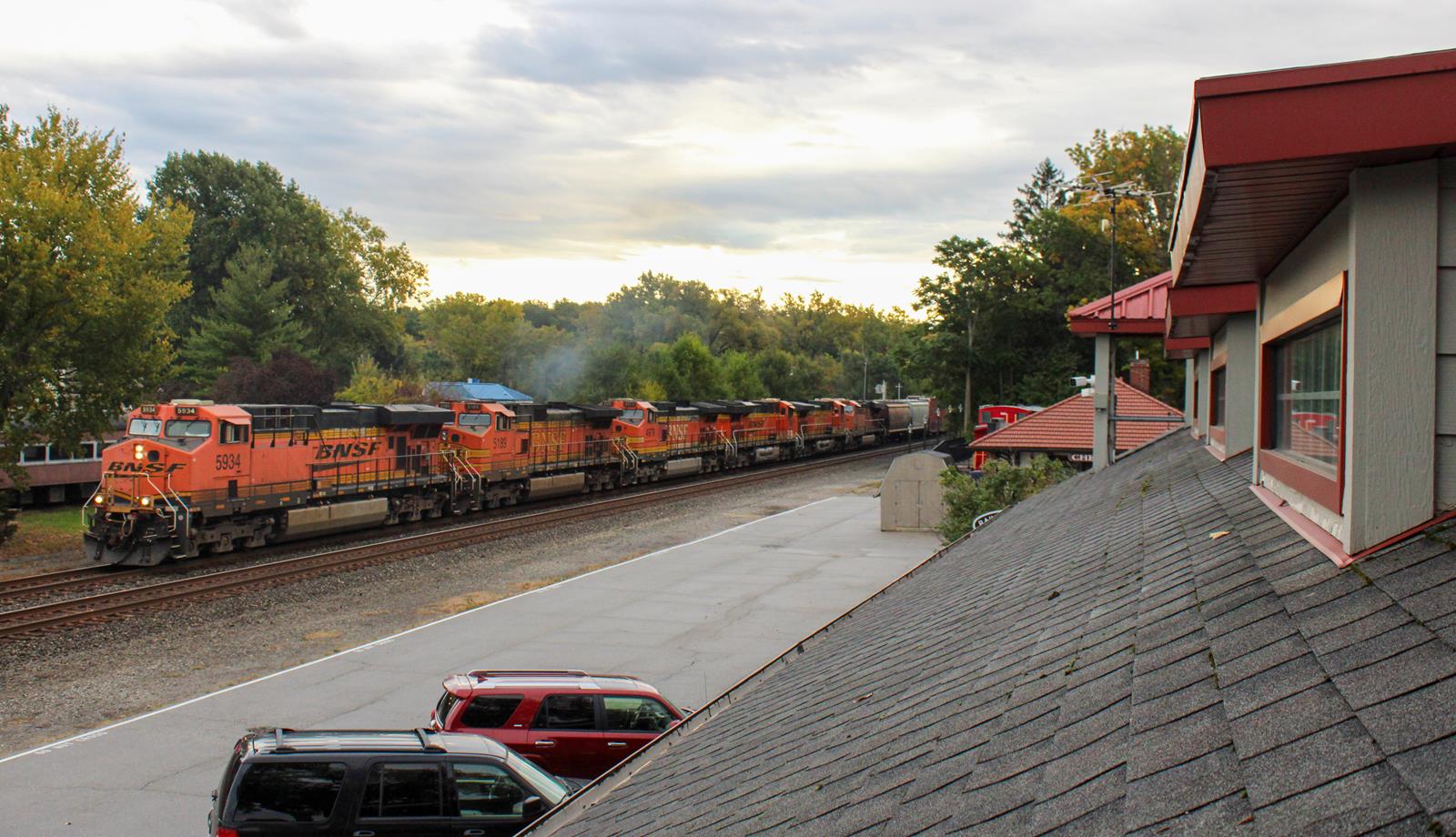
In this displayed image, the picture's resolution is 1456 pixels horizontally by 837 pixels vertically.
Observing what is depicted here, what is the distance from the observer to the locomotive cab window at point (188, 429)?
27.5 metres

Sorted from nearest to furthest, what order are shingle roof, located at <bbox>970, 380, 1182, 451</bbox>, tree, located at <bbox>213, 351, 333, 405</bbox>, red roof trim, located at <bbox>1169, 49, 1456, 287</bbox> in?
red roof trim, located at <bbox>1169, 49, 1456, 287</bbox>, shingle roof, located at <bbox>970, 380, 1182, 451</bbox>, tree, located at <bbox>213, 351, 333, 405</bbox>

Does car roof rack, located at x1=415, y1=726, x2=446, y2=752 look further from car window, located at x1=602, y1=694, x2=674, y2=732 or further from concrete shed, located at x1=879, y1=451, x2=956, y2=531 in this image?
concrete shed, located at x1=879, y1=451, x2=956, y2=531

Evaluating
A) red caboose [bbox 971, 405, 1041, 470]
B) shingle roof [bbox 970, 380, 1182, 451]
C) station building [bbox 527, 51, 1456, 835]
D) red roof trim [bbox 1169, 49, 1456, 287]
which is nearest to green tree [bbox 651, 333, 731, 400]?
red caboose [bbox 971, 405, 1041, 470]

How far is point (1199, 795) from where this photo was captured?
2443mm

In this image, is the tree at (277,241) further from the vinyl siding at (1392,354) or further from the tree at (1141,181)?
the vinyl siding at (1392,354)

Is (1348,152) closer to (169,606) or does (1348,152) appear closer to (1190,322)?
(1190,322)

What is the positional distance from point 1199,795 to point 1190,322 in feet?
31.4

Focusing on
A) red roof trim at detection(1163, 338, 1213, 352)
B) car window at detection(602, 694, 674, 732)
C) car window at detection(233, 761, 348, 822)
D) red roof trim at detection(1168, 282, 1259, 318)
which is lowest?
car window at detection(602, 694, 674, 732)

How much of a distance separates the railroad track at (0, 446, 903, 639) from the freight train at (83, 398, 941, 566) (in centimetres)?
140

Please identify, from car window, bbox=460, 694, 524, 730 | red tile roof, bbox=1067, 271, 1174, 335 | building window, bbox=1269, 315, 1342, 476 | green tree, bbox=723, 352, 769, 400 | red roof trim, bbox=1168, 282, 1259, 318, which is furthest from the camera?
green tree, bbox=723, 352, 769, 400

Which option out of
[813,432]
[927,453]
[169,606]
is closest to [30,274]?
[169,606]

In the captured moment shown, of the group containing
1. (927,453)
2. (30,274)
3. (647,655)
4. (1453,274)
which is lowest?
(647,655)

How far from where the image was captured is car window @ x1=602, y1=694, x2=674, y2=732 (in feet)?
43.0

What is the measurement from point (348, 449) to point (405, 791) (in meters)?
23.6
